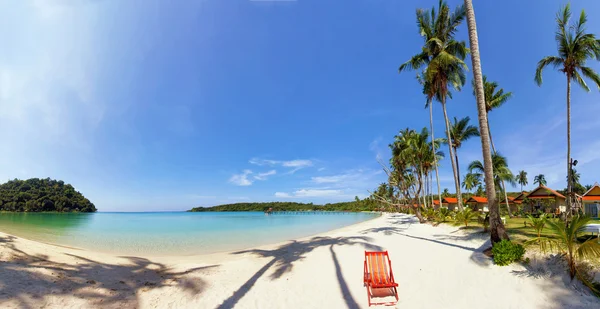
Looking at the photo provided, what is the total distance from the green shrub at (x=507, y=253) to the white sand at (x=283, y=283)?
27cm

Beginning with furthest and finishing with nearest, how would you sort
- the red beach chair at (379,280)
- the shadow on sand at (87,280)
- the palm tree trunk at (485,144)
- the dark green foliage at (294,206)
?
1. the dark green foliage at (294,206)
2. the palm tree trunk at (485,144)
3. the red beach chair at (379,280)
4. the shadow on sand at (87,280)

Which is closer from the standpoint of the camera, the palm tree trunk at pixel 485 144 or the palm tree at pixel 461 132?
the palm tree trunk at pixel 485 144

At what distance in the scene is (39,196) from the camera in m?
80.9

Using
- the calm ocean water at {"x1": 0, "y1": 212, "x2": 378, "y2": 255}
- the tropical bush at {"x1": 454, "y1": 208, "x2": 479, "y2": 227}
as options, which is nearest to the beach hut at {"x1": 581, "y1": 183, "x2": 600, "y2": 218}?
the tropical bush at {"x1": 454, "y1": 208, "x2": 479, "y2": 227}

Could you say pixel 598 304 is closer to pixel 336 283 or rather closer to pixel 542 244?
pixel 542 244

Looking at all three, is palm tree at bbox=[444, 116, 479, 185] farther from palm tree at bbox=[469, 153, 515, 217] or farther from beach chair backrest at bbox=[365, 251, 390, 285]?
beach chair backrest at bbox=[365, 251, 390, 285]

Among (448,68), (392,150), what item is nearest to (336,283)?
(448,68)

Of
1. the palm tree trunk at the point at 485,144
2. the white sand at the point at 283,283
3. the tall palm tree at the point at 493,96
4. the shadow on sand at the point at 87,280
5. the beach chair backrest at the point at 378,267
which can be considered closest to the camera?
the white sand at the point at 283,283

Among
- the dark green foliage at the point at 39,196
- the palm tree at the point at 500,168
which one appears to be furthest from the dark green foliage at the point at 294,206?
the dark green foliage at the point at 39,196

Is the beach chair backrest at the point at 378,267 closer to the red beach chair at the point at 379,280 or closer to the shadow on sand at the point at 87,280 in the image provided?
the red beach chair at the point at 379,280

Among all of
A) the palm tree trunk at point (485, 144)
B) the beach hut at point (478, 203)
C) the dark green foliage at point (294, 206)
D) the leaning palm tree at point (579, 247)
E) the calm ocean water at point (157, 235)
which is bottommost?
the dark green foliage at point (294, 206)

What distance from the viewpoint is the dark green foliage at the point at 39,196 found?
77.1 m

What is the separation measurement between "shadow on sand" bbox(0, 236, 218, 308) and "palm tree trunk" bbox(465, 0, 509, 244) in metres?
8.96

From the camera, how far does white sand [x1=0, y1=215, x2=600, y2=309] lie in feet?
17.5
